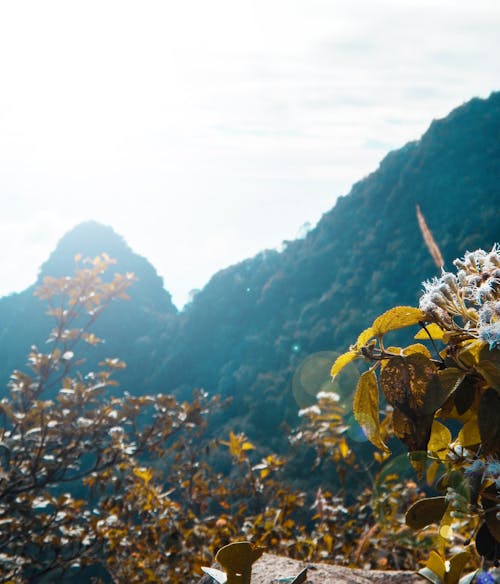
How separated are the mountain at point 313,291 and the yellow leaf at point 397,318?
45.6 m

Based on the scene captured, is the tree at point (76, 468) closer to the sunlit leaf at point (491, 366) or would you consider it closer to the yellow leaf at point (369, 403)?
the yellow leaf at point (369, 403)

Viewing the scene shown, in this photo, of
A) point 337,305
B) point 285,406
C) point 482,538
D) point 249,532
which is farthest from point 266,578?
point 337,305

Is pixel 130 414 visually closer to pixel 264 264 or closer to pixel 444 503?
pixel 444 503

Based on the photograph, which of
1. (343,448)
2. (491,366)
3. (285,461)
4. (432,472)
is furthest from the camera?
(285,461)

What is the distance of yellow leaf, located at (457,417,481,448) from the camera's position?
88 cm

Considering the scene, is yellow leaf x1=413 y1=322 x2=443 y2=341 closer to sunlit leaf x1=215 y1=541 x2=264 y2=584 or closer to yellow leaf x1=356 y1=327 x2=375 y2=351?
yellow leaf x1=356 y1=327 x2=375 y2=351

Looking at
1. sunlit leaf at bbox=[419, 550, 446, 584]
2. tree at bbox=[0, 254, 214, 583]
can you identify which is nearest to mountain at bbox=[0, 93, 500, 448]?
tree at bbox=[0, 254, 214, 583]

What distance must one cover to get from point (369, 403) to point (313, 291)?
58201mm

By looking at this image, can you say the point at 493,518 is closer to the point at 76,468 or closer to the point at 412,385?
the point at 412,385

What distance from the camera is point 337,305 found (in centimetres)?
5388

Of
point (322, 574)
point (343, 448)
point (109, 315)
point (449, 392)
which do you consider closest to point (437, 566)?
point (449, 392)

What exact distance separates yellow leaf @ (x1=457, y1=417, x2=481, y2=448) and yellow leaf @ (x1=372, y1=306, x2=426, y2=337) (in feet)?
0.63

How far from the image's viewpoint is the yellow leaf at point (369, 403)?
2.71 ft

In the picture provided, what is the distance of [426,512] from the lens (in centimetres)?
80
